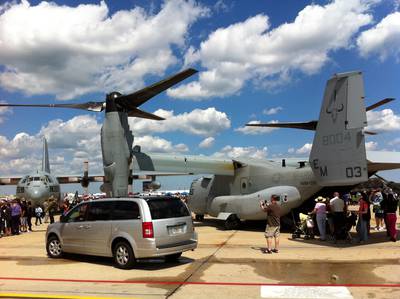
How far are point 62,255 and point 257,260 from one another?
5.40m

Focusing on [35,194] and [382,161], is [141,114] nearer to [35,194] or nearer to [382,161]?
[382,161]

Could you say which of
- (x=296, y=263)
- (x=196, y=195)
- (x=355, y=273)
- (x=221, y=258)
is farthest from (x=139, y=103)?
(x=355, y=273)

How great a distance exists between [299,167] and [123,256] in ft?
30.9

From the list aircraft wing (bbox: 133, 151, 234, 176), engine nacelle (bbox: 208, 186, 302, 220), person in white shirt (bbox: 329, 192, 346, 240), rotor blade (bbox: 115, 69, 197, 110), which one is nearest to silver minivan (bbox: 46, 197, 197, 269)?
person in white shirt (bbox: 329, 192, 346, 240)

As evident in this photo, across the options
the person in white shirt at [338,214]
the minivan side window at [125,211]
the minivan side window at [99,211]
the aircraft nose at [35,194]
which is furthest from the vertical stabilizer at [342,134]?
the aircraft nose at [35,194]

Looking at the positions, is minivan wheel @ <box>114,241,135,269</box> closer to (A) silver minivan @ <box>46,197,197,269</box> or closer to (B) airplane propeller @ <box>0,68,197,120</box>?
(A) silver minivan @ <box>46,197,197,269</box>

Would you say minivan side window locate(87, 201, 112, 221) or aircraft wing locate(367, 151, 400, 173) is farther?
aircraft wing locate(367, 151, 400, 173)

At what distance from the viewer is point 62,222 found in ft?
37.2

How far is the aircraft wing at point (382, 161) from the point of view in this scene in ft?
47.9

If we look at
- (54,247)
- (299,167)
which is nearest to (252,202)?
(299,167)

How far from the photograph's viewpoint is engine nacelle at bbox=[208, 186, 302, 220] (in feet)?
52.2

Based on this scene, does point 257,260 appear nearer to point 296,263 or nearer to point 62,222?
point 296,263

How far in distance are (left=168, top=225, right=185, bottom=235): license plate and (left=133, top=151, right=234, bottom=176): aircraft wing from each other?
26.2 ft

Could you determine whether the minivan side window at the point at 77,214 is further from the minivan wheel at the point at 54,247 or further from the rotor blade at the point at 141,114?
the rotor blade at the point at 141,114
